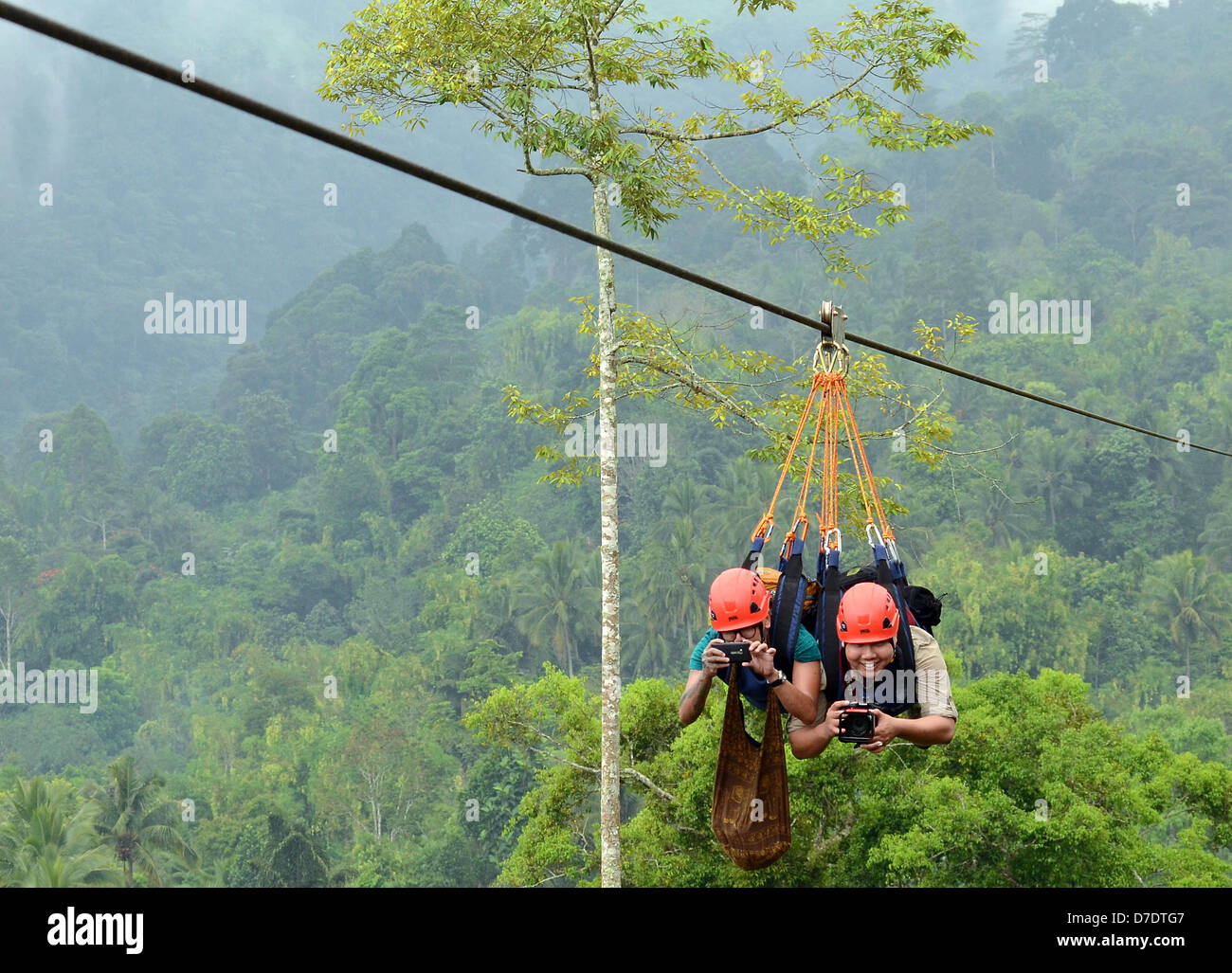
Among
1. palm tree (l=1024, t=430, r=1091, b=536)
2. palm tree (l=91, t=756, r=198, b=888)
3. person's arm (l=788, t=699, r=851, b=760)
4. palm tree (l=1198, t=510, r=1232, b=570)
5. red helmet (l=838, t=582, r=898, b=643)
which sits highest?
palm tree (l=1024, t=430, r=1091, b=536)

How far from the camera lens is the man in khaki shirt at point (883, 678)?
3398 millimetres

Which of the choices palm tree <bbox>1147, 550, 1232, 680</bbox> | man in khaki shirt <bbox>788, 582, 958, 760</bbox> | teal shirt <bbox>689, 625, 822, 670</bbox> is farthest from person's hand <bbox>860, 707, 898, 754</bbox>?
palm tree <bbox>1147, 550, 1232, 680</bbox>

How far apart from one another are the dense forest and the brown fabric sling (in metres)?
5.12

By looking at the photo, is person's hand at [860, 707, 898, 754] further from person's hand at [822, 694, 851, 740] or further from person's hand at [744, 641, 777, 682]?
person's hand at [744, 641, 777, 682]

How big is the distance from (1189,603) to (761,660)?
1346 inches

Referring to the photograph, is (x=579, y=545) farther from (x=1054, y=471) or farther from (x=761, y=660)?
(x=761, y=660)

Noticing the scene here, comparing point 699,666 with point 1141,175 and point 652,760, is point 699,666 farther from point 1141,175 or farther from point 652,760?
point 1141,175

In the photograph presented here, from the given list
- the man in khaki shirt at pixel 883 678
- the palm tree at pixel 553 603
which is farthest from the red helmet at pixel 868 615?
the palm tree at pixel 553 603

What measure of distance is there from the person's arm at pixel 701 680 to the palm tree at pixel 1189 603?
33.3 m

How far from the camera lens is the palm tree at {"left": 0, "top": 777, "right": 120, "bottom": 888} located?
19.0m

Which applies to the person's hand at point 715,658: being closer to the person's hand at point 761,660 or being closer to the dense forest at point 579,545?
the person's hand at point 761,660
